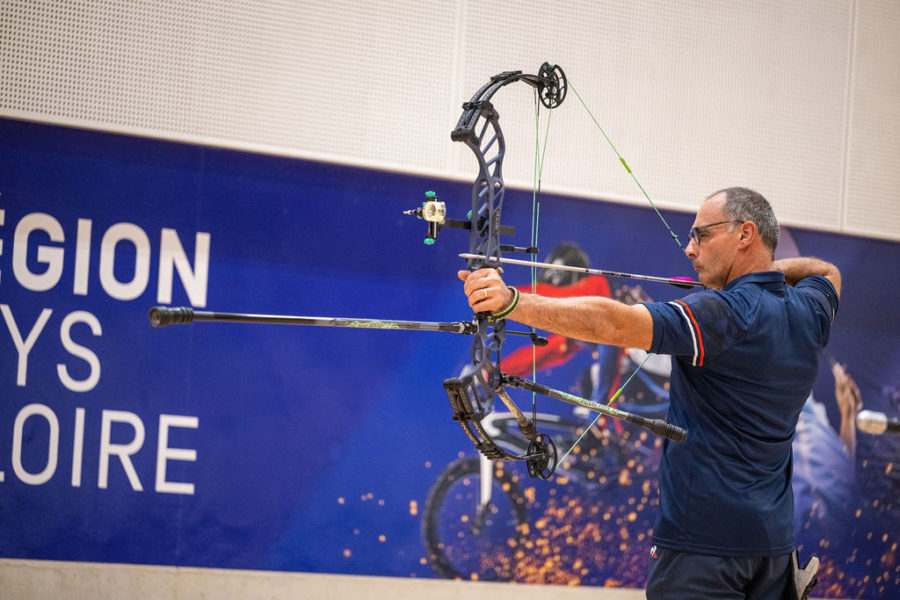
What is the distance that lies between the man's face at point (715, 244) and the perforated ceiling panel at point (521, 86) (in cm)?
150

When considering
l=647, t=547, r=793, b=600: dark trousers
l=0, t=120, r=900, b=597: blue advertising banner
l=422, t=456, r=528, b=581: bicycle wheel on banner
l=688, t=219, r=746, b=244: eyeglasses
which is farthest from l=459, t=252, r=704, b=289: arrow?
l=422, t=456, r=528, b=581: bicycle wheel on banner

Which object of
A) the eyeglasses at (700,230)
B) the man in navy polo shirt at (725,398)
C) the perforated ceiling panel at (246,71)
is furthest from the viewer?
the perforated ceiling panel at (246,71)

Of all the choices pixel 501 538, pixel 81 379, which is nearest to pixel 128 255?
pixel 81 379

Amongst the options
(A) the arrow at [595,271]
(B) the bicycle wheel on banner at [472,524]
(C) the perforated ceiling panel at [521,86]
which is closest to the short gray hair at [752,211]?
(A) the arrow at [595,271]

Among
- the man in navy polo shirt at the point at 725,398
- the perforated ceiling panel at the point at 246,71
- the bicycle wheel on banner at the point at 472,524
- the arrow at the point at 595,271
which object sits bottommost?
the bicycle wheel on banner at the point at 472,524

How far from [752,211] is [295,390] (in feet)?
6.66

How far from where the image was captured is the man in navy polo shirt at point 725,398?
1.80 meters

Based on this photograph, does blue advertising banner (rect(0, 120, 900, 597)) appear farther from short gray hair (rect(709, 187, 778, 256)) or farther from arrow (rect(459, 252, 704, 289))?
short gray hair (rect(709, 187, 778, 256))

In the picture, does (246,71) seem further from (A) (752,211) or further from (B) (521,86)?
(A) (752,211)

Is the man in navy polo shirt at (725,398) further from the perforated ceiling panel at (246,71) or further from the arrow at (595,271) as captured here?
the perforated ceiling panel at (246,71)

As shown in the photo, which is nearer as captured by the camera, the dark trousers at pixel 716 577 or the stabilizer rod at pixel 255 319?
the stabilizer rod at pixel 255 319

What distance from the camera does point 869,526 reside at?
3.94m

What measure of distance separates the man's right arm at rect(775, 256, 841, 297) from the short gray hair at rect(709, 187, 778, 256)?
0.36 metres

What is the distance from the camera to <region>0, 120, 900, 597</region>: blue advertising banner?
321 centimetres
